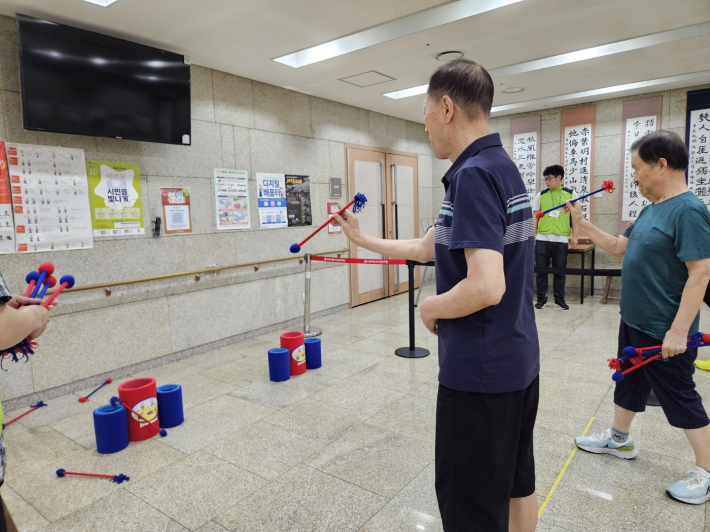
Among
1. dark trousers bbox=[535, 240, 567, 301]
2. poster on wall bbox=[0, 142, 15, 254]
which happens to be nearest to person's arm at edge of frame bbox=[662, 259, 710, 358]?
poster on wall bbox=[0, 142, 15, 254]

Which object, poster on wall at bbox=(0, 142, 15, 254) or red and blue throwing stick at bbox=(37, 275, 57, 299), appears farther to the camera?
poster on wall at bbox=(0, 142, 15, 254)

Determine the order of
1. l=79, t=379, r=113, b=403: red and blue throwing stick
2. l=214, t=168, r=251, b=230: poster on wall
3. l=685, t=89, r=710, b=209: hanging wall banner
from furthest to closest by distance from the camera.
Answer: l=685, t=89, r=710, b=209: hanging wall banner → l=214, t=168, r=251, b=230: poster on wall → l=79, t=379, r=113, b=403: red and blue throwing stick

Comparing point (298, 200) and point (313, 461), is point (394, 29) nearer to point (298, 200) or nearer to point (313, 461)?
point (298, 200)

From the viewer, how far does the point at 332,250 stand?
6.05 metres

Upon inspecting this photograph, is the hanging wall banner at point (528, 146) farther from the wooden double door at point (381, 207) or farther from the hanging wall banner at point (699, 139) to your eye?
the hanging wall banner at point (699, 139)

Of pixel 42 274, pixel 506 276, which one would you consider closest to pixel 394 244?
pixel 506 276

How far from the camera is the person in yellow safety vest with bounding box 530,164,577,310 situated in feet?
19.6

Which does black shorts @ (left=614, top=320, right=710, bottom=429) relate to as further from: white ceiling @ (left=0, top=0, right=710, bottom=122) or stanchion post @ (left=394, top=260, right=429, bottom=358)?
white ceiling @ (left=0, top=0, right=710, bottom=122)

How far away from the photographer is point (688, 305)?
71.8 inches

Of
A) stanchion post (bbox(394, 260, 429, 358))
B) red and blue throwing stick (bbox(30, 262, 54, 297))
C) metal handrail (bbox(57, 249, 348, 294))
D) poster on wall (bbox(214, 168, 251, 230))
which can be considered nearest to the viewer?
red and blue throwing stick (bbox(30, 262, 54, 297))

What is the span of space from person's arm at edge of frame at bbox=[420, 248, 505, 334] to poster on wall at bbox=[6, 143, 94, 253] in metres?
3.43

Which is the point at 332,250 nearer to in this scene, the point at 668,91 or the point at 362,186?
the point at 362,186

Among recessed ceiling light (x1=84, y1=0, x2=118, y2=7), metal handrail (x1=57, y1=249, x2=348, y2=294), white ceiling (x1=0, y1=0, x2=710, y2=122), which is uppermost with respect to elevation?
white ceiling (x1=0, y1=0, x2=710, y2=122)

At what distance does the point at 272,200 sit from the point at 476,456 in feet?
14.4
